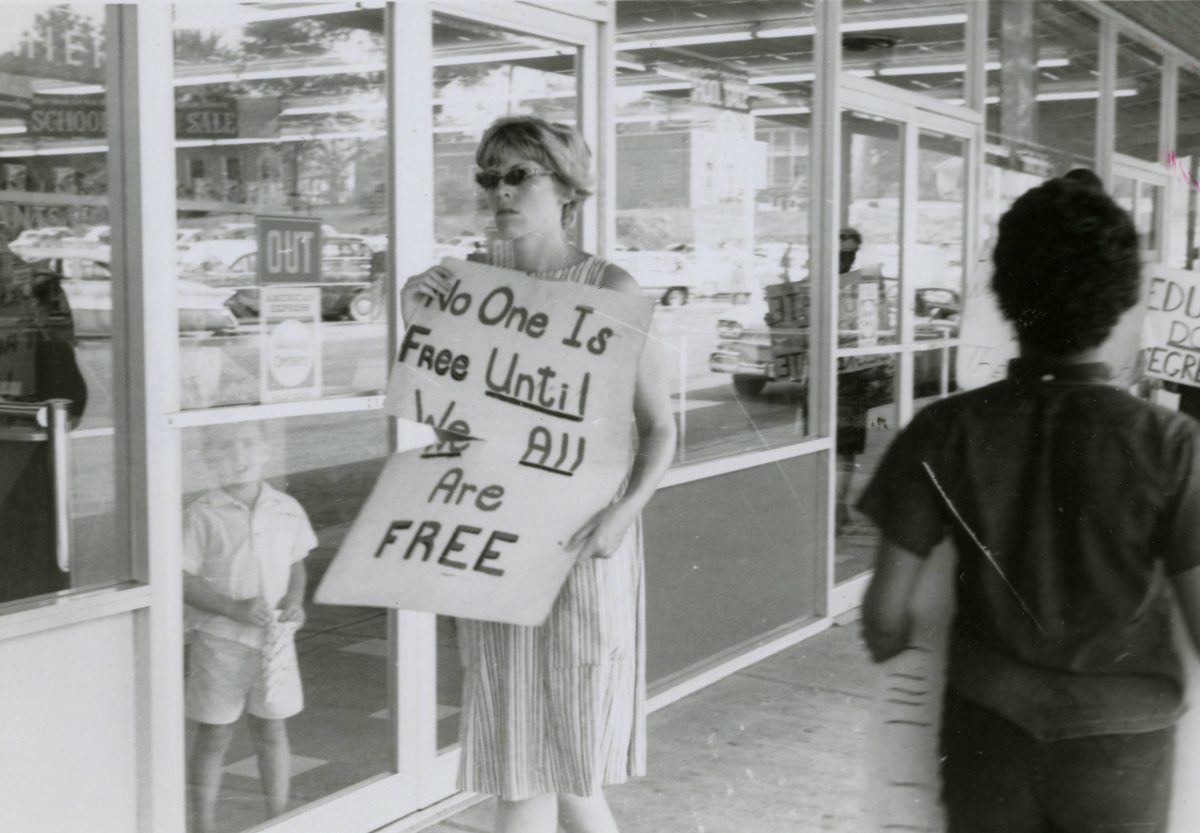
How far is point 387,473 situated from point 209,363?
0.91 metres

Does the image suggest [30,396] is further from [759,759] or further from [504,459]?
[759,759]

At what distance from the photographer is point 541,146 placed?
2889 millimetres

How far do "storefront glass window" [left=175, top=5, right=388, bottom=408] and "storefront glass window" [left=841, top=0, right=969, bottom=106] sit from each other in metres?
3.24

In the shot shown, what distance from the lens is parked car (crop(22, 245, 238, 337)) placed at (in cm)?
312

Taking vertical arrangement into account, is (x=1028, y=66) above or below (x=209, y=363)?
above

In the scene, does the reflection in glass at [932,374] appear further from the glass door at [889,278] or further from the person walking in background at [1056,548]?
the person walking in background at [1056,548]

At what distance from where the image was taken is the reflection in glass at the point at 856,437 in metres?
6.78

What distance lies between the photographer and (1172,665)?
6.10ft

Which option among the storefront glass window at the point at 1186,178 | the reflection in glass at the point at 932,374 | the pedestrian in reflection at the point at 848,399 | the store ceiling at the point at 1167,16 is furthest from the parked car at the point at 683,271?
the storefront glass window at the point at 1186,178

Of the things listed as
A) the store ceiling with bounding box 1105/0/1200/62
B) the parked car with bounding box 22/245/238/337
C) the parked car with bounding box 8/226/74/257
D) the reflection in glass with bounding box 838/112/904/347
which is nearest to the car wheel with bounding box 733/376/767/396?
the reflection in glass with bounding box 838/112/904/347

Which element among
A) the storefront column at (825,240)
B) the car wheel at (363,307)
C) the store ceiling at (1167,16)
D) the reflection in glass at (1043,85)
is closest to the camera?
the car wheel at (363,307)

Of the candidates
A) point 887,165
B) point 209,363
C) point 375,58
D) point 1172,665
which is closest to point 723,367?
point 887,165

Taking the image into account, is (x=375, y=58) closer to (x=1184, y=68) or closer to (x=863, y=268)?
(x=863, y=268)

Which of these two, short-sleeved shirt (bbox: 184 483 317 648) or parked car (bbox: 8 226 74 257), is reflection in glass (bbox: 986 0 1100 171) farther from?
parked car (bbox: 8 226 74 257)
